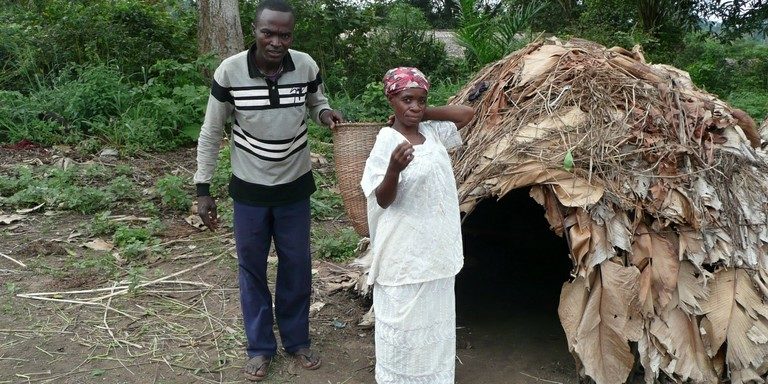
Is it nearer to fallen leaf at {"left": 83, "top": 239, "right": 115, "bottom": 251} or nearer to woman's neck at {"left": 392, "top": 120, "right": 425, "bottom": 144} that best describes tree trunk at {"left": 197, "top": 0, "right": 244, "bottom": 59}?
fallen leaf at {"left": 83, "top": 239, "right": 115, "bottom": 251}

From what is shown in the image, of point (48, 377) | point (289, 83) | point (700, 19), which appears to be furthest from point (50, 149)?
point (700, 19)

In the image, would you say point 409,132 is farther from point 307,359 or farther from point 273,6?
point 307,359

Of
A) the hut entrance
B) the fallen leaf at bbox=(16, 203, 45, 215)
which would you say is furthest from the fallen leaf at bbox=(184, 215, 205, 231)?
the hut entrance

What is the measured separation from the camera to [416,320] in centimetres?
337

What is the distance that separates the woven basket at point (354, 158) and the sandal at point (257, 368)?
944 millimetres

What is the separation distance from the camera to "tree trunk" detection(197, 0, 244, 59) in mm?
9094

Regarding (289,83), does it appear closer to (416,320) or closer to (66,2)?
(416,320)

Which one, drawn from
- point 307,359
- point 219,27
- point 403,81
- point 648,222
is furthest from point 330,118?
point 219,27

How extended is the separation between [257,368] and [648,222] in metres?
2.24

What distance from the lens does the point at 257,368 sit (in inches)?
157

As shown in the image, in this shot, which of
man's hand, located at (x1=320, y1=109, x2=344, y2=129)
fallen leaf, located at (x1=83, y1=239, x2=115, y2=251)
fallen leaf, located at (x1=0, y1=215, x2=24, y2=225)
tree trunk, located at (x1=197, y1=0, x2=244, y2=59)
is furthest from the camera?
tree trunk, located at (x1=197, y1=0, x2=244, y2=59)

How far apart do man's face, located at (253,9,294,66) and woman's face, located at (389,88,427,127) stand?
60 cm

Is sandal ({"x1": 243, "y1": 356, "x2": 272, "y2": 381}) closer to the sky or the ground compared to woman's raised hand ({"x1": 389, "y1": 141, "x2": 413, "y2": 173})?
closer to the ground

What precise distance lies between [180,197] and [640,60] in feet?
13.7
